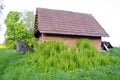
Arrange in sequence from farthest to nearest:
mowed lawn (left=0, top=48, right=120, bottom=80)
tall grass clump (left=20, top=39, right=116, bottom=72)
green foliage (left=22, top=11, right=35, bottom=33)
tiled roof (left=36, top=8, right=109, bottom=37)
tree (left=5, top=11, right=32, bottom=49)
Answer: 1. green foliage (left=22, top=11, right=35, bottom=33)
2. tree (left=5, top=11, right=32, bottom=49)
3. tiled roof (left=36, top=8, right=109, bottom=37)
4. tall grass clump (left=20, top=39, right=116, bottom=72)
5. mowed lawn (left=0, top=48, right=120, bottom=80)

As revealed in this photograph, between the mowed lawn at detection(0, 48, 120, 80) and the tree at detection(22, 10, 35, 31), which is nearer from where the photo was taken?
the mowed lawn at detection(0, 48, 120, 80)

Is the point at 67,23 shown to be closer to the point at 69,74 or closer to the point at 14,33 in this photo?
the point at 69,74

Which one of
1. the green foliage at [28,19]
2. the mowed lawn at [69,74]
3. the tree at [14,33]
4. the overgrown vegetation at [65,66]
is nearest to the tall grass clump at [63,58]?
the overgrown vegetation at [65,66]

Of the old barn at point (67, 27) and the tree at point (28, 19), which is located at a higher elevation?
the old barn at point (67, 27)

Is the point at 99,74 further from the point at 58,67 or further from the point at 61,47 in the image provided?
the point at 61,47

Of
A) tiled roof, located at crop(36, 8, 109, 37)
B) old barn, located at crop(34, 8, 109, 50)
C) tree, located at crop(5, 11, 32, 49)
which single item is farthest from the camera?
tree, located at crop(5, 11, 32, 49)

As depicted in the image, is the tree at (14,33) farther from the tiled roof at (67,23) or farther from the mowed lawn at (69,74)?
the mowed lawn at (69,74)

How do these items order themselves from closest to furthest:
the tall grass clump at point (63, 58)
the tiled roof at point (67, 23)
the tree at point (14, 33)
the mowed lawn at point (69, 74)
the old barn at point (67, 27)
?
the mowed lawn at point (69, 74) → the tall grass clump at point (63, 58) → the old barn at point (67, 27) → the tiled roof at point (67, 23) → the tree at point (14, 33)

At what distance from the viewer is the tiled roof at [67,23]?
1997 centimetres

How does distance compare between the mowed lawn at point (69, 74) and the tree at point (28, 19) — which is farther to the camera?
the tree at point (28, 19)

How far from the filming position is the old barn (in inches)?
778

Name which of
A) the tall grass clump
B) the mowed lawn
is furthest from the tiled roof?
the mowed lawn

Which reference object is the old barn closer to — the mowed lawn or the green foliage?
the mowed lawn

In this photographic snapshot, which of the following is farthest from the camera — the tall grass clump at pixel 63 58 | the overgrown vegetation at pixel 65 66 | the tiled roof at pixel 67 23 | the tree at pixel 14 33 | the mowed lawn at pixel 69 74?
the tree at pixel 14 33
